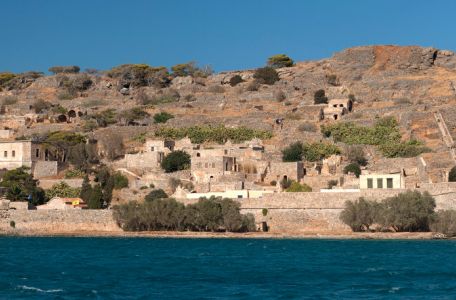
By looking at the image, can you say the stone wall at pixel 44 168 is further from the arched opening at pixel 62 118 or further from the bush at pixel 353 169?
the bush at pixel 353 169

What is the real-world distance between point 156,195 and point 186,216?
155 inches

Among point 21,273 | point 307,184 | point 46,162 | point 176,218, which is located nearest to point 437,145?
point 307,184

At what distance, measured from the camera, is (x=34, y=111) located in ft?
322

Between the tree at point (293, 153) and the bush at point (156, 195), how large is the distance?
981 cm

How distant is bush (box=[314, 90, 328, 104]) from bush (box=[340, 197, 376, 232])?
29.7 m

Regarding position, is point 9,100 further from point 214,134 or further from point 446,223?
point 446,223

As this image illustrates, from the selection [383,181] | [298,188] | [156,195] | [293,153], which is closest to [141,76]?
[293,153]

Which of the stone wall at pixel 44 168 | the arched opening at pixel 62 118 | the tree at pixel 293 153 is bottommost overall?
the stone wall at pixel 44 168

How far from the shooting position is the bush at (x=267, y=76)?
4045 inches

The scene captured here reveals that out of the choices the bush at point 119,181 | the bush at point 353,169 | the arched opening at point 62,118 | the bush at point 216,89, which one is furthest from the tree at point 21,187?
the bush at point 216,89

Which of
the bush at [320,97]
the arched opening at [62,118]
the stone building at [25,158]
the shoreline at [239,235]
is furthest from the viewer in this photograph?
the arched opening at [62,118]

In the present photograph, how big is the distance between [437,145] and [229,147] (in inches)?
562

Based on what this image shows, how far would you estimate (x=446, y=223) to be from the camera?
192 feet

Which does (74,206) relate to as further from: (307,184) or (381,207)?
(381,207)
